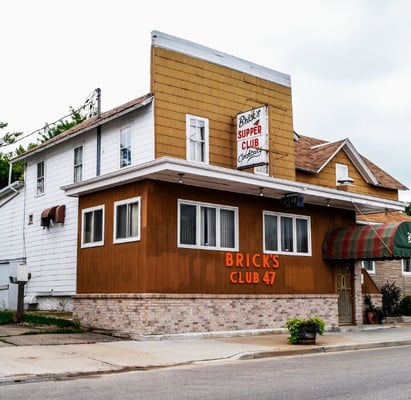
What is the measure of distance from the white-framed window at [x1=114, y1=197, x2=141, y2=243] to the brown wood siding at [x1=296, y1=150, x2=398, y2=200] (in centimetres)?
933

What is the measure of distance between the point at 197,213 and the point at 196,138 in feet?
9.29

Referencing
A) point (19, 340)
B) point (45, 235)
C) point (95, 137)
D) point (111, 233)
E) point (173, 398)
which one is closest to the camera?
point (173, 398)

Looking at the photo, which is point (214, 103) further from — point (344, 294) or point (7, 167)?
point (7, 167)

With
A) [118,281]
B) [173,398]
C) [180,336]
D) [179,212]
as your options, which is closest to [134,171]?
[179,212]

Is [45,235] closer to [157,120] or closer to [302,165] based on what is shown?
[157,120]

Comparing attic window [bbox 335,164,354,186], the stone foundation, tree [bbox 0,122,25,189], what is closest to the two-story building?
the stone foundation

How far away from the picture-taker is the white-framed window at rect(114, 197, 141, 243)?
17844 millimetres

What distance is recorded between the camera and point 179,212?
59.4 feet

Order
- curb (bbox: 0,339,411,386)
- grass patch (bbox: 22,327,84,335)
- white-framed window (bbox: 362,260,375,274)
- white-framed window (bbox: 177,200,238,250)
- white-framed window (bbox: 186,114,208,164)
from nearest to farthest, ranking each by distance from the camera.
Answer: curb (bbox: 0,339,411,386), grass patch (bbox: 22,327,84,335), white-framed window (bbox: 177,200,238,250), white-framed window (bbox: 186,114,208,164), white-framed window (bbox: 362,260,375,274)

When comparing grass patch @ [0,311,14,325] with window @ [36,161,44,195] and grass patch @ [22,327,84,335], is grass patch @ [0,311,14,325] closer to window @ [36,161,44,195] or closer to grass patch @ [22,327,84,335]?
grass patch @ [22,327,84,335]

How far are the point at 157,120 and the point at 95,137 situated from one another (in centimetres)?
424

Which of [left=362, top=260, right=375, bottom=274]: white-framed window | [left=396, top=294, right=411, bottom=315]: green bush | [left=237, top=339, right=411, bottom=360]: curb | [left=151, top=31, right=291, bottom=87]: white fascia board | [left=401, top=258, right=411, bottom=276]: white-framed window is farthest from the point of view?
[left=401, top=258, right=411, bottom=276]: white-framed window

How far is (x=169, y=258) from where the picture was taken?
17.6 meters

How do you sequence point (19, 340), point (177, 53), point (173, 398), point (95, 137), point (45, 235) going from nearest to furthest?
1. point (173, 398)
2. point (19, 340)
3. point (177, 53)
4. point (95, 137)
5. point (45, 235)
